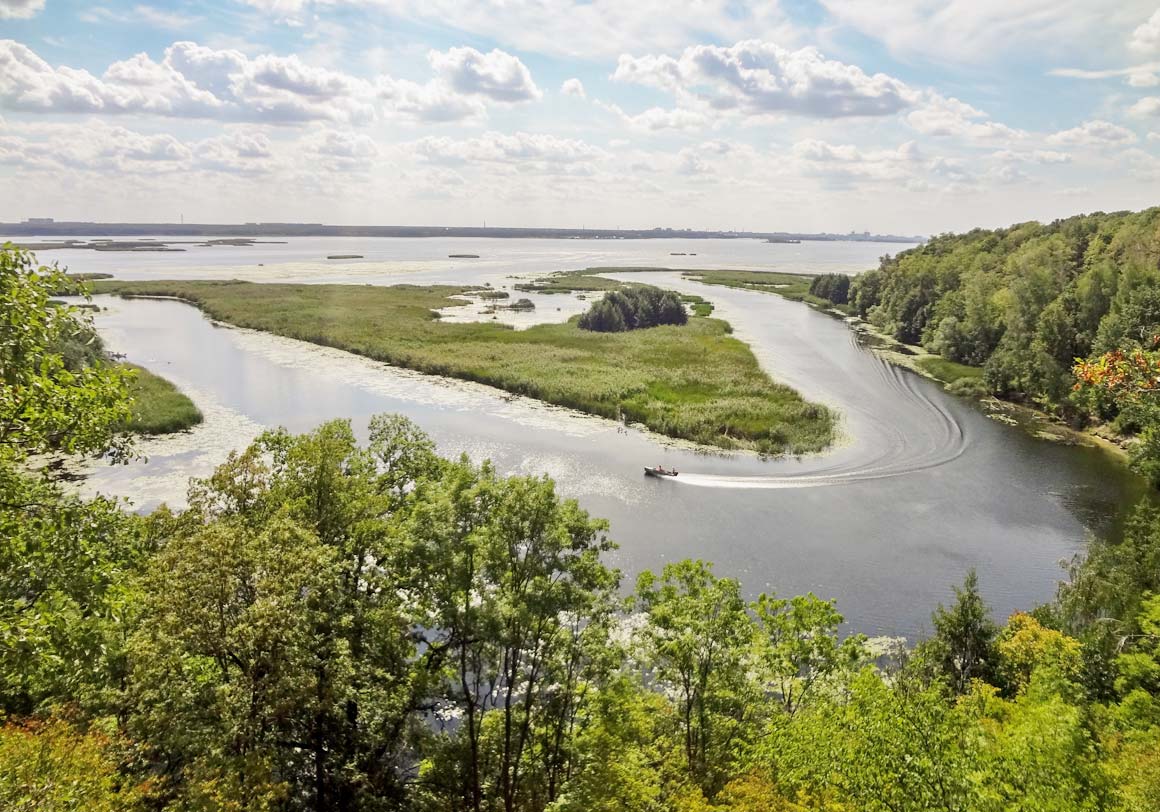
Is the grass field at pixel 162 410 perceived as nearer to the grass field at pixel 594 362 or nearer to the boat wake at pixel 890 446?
the grass field at pixel 594 362

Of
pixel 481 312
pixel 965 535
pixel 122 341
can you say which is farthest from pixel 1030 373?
pixel 122 341

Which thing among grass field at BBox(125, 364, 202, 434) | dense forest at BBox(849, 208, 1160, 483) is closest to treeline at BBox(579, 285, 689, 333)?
dense forest at BBox(849, 208, 1160, 483)

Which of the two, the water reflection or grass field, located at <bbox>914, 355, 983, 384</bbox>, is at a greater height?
grass field, located at <bbox>914, 355, 983, 384</bbox>

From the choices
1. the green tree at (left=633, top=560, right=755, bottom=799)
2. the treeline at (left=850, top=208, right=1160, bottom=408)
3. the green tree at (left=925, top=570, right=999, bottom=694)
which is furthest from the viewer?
the treeline at (left=850, top=208, right=1160, bottom=408)

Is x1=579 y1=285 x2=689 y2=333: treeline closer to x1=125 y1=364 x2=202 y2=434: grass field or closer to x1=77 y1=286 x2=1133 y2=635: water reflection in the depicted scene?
x1=77 y1=286 x2=1133 y2=635: water reflection

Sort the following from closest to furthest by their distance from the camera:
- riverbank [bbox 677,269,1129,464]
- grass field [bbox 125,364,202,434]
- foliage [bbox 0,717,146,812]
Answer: foliage [bbox 0,717,146,812] → grass field [bbox 125,364,202,434] → riverbank [bbox 677,269,1129,464]

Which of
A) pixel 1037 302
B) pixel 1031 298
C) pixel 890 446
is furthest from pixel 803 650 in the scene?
pixel 1037 302
